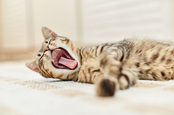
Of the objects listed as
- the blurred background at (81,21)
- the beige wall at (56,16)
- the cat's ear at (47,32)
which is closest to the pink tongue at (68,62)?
the cat's ear at (47,32)

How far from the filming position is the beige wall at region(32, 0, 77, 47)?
401cm

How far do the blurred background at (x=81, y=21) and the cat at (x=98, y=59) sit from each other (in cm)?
49

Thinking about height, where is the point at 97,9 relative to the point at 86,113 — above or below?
above

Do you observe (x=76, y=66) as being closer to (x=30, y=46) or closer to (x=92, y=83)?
(x=92, y=83)

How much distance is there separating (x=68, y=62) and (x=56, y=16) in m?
3.08

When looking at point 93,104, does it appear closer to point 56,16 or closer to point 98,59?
point 98,59

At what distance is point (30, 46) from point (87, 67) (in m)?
3.96

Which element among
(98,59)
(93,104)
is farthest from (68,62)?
(93,104)

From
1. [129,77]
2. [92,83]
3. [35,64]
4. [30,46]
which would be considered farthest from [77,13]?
[129,77]

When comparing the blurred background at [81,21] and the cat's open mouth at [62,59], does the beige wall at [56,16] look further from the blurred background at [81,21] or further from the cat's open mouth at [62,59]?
the cat's open mouth at [62,59]

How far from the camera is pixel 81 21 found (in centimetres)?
392

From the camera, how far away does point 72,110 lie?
66 cm

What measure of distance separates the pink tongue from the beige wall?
267 cm

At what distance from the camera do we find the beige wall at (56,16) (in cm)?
401
